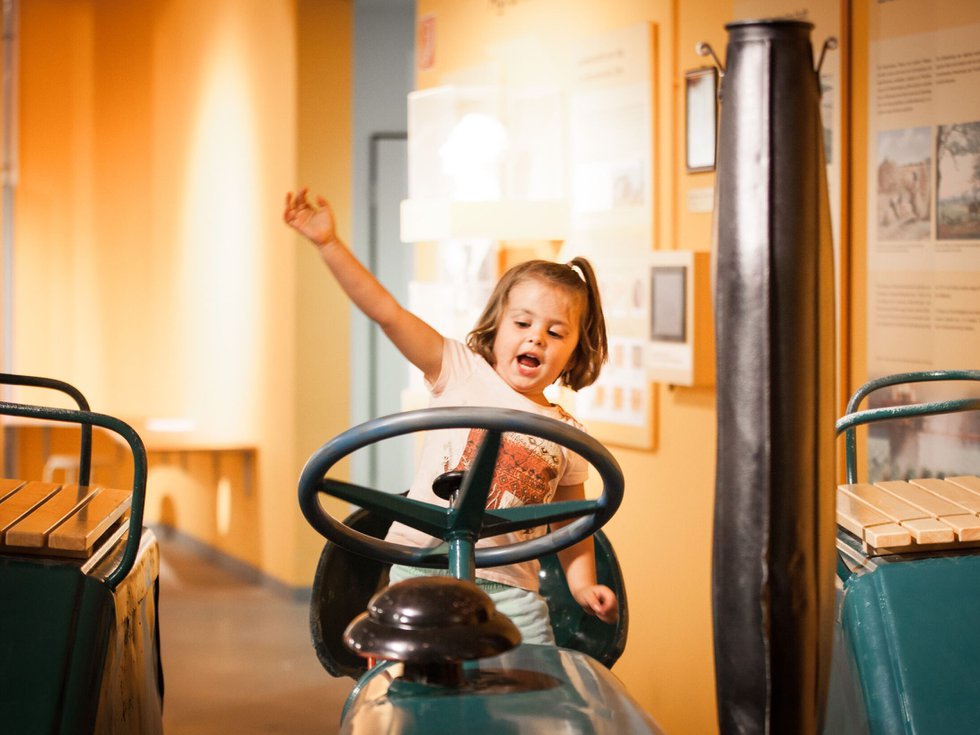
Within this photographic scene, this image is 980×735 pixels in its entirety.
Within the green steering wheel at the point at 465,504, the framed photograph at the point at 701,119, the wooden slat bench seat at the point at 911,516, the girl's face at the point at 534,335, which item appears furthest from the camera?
the framed photograph at the point at 701,119

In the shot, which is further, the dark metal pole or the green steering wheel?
the green steering wheel

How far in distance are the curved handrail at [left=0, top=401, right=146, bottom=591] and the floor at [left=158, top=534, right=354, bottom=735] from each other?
2.28 metres

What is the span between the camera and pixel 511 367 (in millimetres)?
2424

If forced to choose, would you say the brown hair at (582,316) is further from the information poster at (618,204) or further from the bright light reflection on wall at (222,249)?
the bright light reflection on wall at (222,249)

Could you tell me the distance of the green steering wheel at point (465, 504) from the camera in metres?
1.50

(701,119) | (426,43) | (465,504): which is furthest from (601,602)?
Answer: (426,43)

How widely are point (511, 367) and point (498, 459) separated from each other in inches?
12.4

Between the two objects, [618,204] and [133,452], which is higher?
[618,204]

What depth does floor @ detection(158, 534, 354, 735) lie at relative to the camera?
3.96 meters

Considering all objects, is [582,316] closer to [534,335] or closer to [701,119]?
[534,335]

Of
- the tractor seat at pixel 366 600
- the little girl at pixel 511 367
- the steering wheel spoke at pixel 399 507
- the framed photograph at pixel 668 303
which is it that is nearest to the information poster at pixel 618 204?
the framed photograph at pixel 668 303

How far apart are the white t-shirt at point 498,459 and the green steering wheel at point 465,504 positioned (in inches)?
15.9

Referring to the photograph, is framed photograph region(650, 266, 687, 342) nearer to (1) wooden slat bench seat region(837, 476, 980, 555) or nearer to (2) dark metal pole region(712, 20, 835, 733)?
(1) wooden slat bench seat region(837, 476, 980, 555)

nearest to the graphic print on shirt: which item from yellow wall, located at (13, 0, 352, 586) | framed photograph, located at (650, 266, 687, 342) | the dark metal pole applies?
the dark metal pole
